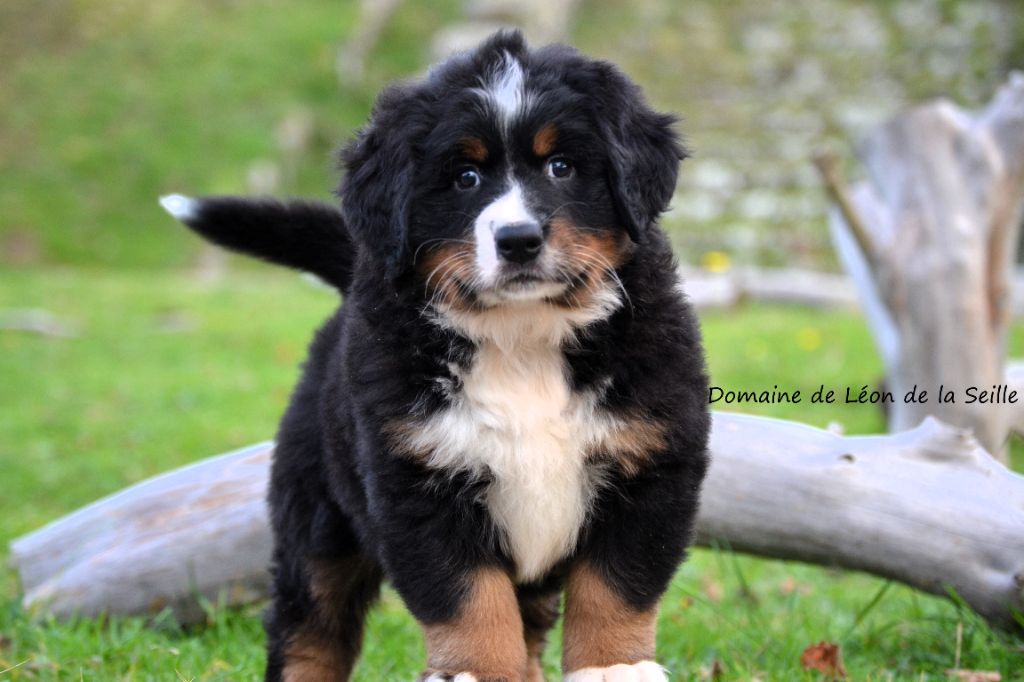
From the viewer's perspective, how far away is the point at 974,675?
3371mm

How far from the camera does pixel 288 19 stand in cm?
1961

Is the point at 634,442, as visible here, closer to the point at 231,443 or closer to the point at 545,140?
the point at 545,140

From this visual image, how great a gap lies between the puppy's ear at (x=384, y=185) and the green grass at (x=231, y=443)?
1.30m

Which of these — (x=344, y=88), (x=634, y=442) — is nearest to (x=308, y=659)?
(x=634, y=442)

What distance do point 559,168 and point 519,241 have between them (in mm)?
279

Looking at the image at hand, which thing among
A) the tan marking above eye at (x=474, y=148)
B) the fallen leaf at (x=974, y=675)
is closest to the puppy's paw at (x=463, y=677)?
the tan marking above eye at (x=474, y=148)

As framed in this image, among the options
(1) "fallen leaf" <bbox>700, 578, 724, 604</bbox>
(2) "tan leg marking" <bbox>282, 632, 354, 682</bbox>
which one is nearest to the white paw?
(2) "tan leg marking" <bbox>282, 632, 354, 682</bbox>

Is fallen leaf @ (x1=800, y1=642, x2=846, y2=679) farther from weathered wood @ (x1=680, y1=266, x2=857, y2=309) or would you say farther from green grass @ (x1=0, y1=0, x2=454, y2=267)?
Answer: green grass @ (x1=0, y1=0, x2=454, y2=267)

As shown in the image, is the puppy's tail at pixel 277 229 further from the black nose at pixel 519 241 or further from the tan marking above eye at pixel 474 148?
the black nose at pixel 519 241

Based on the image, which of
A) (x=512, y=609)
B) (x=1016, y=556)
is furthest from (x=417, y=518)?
(x=1016, y=556)

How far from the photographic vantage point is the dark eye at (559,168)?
2.84 meters

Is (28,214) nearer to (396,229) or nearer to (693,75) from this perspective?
(693,75)

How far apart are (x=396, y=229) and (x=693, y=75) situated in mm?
15170

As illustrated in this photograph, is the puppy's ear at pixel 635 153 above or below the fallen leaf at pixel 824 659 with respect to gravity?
above
